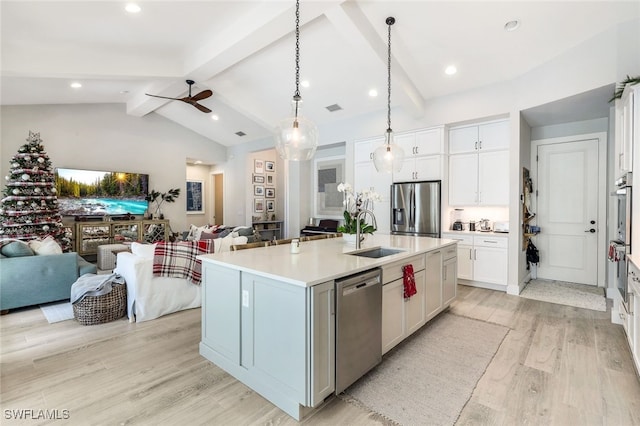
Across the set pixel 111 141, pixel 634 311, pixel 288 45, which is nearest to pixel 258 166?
pixel 111 141

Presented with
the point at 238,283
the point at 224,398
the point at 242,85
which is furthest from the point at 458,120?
the point at 224,398

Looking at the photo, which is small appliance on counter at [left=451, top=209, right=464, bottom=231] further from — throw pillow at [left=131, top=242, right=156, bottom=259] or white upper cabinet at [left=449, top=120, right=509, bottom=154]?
throw pillow at [left=131, top=242, right=156, bottom=259]

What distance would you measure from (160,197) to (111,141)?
1660 mm

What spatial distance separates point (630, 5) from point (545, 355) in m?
3.54

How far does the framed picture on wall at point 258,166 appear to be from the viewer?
9.01 m

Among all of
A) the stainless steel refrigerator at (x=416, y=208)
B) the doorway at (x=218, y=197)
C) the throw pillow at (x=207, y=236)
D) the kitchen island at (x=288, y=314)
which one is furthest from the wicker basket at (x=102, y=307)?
the doorway at (x=218, y=197)

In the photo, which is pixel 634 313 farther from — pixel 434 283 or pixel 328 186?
pixel 328 186

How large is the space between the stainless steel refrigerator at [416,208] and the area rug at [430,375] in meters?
2.09

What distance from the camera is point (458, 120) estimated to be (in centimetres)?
491

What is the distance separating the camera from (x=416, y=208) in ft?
17.3

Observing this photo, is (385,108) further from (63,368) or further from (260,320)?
(63,368)

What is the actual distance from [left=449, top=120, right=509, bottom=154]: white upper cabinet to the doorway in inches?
289

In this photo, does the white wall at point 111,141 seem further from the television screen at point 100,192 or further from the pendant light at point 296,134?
the pendant light at point 296,134

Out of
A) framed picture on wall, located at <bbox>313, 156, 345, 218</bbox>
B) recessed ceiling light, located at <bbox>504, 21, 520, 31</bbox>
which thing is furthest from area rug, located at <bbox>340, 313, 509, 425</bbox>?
framed picture on wall, located at <bbox>313, 156, 345, 218</bbox>
